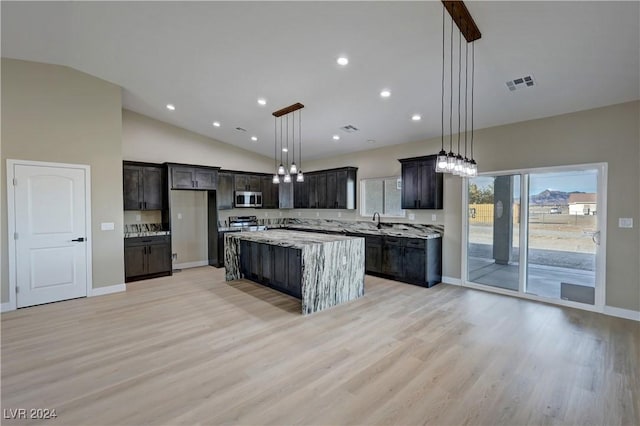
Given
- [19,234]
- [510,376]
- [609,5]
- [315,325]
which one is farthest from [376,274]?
[19,234]

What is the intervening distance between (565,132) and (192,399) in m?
5.53

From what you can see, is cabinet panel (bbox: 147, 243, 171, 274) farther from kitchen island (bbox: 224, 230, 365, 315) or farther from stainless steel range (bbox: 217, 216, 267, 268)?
kitchen island (bbox: 224, 230, 365, 315)

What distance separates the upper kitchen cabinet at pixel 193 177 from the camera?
248 inches

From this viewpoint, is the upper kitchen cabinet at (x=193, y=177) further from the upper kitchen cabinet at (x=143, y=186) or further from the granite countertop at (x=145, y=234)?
the granite countertop at (x=145, y=234)

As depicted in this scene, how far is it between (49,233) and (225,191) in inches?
136

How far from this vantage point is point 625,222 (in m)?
3.71

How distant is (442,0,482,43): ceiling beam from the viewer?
2.55m

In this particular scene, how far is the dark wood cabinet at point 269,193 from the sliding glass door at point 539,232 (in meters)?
4.97

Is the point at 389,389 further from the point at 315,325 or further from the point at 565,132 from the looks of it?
the point at 565,132

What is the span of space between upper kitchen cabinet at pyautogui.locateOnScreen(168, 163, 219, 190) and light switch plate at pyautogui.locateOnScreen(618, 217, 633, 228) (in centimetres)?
717

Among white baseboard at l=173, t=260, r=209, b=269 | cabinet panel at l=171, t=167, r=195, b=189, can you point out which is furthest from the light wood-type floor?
cabinet panel at l=171, t=167, r=195, b=189

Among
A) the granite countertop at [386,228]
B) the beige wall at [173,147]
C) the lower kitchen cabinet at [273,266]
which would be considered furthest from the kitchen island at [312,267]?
the beige wall at [173,147]

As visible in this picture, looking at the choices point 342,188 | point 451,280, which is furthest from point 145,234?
point 451,280

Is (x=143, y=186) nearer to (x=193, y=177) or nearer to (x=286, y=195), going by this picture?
(x=193, y=177)
